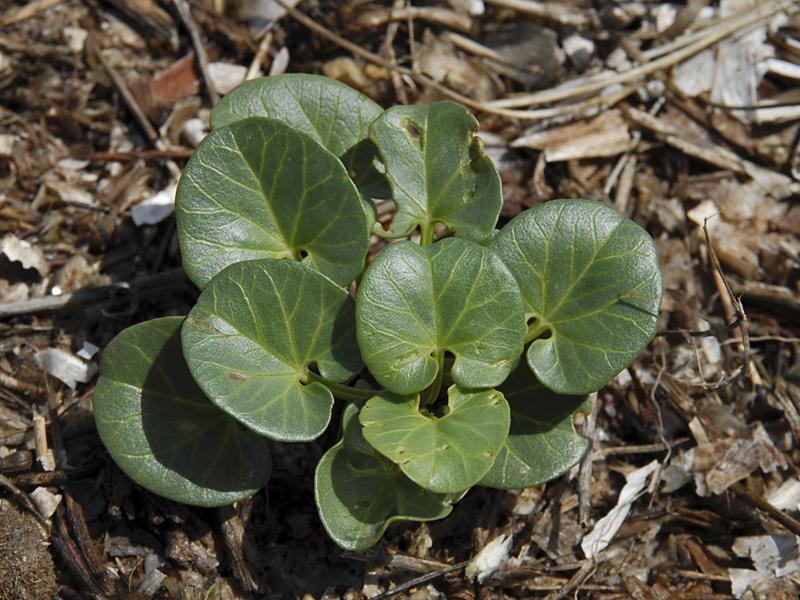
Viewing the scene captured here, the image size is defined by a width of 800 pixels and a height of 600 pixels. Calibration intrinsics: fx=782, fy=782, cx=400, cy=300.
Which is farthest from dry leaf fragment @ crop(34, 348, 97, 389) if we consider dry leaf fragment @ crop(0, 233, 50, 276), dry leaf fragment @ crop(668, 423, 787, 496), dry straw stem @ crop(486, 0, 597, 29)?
dry straw stem @ crop(486, 0, 597, 29)

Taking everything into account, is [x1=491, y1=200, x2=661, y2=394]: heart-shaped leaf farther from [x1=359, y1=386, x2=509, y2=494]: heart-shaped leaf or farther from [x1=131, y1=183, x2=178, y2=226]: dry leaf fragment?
[x1=131, y1=183, x2=178, y2=226]: dry leaf fragment

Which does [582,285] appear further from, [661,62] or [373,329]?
[661,62]

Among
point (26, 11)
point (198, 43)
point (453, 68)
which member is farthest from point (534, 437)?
point (26, 11)

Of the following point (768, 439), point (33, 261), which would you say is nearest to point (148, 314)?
point (33, 261)

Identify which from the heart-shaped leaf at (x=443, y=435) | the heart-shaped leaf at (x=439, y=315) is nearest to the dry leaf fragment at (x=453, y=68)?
the heart-shaped leaf at (x=439, y=315)

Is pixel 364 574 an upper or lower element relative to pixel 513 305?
lower

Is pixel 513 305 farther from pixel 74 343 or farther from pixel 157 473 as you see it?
pixel 74 343

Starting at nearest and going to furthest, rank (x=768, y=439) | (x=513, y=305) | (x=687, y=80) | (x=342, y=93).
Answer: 1. (x=513, y=305)
2. (x=342, y=93)
3. (x=768, y=439)
4. (x=687, y=80)
